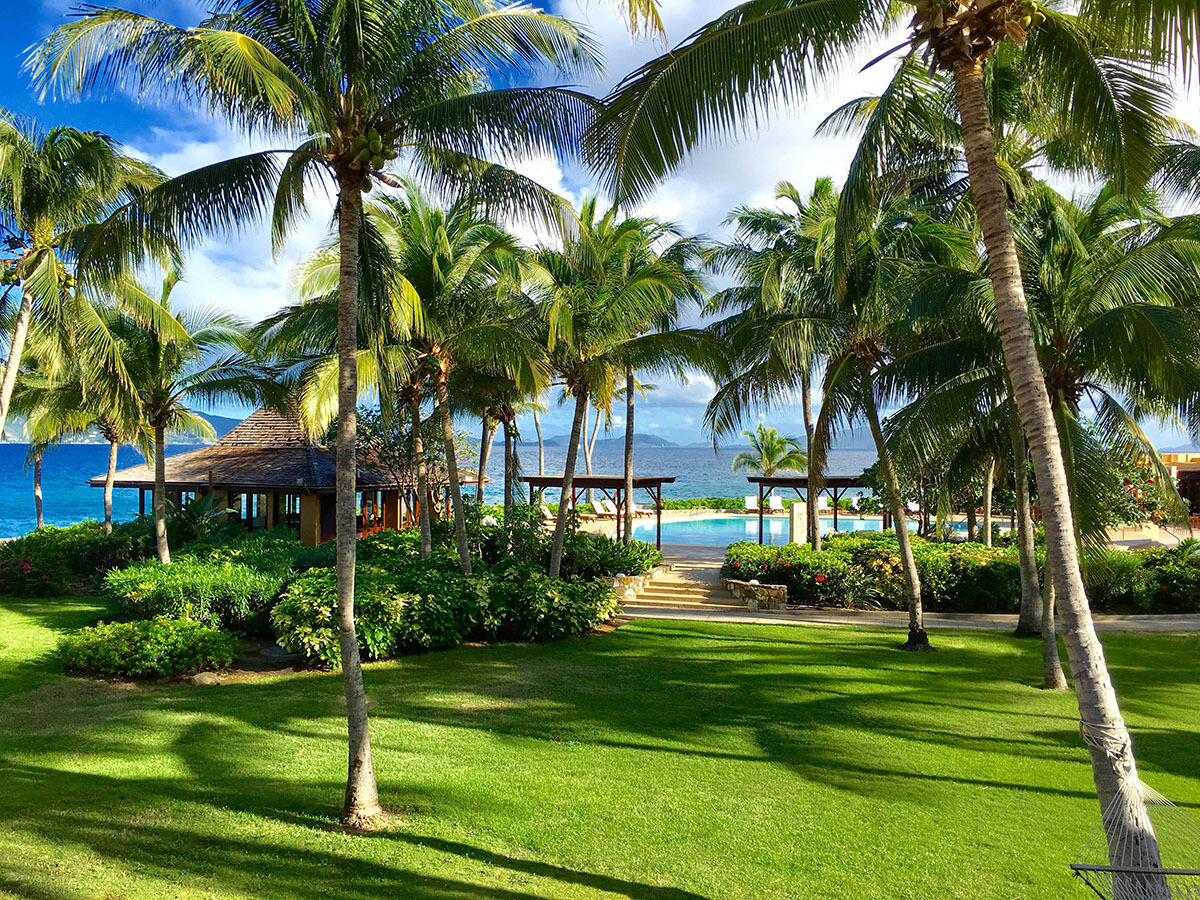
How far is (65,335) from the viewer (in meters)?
12.4

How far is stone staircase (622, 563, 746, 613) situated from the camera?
17.1 m

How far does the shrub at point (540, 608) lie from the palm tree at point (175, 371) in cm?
756

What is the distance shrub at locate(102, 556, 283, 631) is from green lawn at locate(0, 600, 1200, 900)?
1.61 metres

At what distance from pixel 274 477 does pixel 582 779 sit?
1615 cm

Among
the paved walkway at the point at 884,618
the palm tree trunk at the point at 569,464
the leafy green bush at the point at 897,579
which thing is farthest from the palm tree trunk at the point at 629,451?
the palm tree trunk at the point at 569,464

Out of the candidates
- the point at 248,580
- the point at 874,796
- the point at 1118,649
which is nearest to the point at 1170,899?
the point at 874,796

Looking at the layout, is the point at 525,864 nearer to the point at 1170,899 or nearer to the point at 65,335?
the point at 1170,899

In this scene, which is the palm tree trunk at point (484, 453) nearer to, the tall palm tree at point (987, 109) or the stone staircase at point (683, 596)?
the stone staircase at point (683, 596)

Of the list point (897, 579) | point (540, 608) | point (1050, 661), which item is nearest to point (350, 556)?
point (540, 608)

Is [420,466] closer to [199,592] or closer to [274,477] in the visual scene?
[199,592]

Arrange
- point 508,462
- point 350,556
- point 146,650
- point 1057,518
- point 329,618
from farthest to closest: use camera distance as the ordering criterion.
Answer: point 508,462 → point 329,618 → point 146,650 → point 350,556 → point 1057,518

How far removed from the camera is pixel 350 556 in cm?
601

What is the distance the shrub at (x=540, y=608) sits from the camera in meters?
12.9

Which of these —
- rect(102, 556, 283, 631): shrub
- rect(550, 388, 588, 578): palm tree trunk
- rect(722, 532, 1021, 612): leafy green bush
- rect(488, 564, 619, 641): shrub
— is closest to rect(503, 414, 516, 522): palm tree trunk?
rect(550, 388, 588, 578): palm tree trunk
